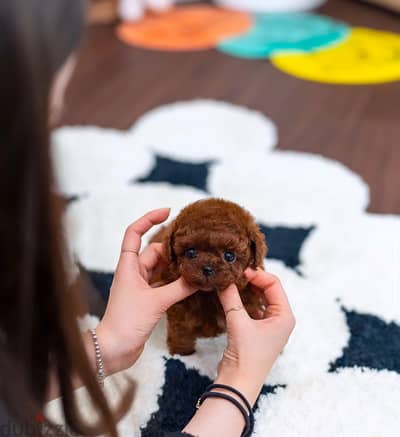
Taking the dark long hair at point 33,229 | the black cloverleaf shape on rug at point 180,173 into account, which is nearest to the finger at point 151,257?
the dark long hair at point 33,229

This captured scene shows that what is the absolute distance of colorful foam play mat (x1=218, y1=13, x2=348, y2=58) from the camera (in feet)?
6.33

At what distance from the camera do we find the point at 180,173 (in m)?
1.26

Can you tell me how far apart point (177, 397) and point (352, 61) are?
4.53 feet

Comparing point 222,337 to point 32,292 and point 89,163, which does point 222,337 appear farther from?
point 89,163

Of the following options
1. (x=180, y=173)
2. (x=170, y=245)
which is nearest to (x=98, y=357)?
(x=170, y=245)

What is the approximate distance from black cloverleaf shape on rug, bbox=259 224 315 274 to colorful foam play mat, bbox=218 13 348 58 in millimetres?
980

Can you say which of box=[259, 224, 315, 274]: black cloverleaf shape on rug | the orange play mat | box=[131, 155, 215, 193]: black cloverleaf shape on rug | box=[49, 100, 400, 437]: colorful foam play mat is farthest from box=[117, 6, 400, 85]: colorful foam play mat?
box=[259, 224, 315, 274]: black cloverleaf shape on rug

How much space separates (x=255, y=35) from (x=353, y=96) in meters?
0.58

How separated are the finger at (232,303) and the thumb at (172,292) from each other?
0.04m

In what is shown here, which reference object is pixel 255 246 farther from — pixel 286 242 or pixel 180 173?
pixel 180 173

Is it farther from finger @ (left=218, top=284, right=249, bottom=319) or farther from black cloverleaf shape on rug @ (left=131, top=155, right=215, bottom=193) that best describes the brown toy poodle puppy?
black cloverleaf shape on rug @ (left=131, top=155, right=215, bottom=193)

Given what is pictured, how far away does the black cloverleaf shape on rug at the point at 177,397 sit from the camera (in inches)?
29.9

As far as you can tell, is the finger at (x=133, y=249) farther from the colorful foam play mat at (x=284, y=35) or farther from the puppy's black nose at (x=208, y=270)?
the colorful foam play mat at (x=284, y=35)

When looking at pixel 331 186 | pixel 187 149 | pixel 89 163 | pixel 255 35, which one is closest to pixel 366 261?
pixel 331 186
